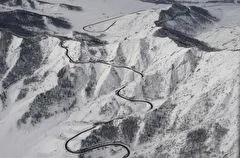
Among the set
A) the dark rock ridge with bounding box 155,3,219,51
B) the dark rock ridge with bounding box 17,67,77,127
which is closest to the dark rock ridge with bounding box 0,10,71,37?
the dark rock ridge with bounding box 17,67,77,127

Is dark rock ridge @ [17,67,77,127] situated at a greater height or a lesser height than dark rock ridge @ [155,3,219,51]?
lesser

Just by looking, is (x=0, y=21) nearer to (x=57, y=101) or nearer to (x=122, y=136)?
(x=57, y=101)

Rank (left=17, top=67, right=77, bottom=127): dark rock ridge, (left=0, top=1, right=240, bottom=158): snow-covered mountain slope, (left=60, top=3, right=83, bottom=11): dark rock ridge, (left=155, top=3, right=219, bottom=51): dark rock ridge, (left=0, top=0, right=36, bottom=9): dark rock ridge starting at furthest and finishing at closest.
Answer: (left=60, top=3, right=83, bottom=11): dark rock ridge, (left=0, top=0, right=36, bottom=9): dark rock ridge, (left=155, top=3, right=219, bottom=51): dark rock ridge, (left=17, top=67, right=77, bottom=127): dark rock ridge, (left=0, top=1, right=240, bottom=158): snow-covered mountain slope

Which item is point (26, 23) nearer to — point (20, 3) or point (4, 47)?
point (4, 47)

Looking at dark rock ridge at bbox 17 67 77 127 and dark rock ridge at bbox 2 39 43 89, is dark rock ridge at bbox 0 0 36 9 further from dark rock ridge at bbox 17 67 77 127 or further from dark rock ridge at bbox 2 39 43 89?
dark rock ridge at bbox 17 67 77 127

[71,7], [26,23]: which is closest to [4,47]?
[26,23]

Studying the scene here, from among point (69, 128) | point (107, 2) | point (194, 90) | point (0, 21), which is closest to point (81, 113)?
point (69, 128)

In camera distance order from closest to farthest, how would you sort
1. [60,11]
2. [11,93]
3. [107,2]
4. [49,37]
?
[11,93]
[49,37]
[60,11]
[107,2]
